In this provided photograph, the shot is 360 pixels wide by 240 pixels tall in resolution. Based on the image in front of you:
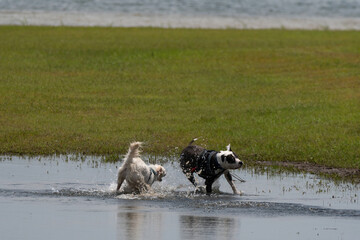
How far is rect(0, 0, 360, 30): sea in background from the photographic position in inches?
2180

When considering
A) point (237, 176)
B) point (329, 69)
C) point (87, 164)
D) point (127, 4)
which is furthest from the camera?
point (127, 4)

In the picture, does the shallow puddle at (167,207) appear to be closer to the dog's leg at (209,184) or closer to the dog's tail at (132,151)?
the dog's leg at (209,184)

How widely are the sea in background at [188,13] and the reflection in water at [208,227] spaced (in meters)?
38.3

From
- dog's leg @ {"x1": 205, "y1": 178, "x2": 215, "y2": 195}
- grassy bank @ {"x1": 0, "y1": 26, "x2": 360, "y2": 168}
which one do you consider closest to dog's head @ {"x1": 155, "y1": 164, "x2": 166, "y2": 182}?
dog's leg @ {"x1": 205, "y1": 178, "x2": 215, "y2": 195}

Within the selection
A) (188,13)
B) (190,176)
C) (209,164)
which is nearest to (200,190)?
(190,176)

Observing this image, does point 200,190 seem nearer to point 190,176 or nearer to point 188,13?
point 190,176

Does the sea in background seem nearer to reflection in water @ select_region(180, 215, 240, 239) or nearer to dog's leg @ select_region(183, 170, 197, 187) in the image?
dog's leg @ select_region(183, 170, 197, 187)

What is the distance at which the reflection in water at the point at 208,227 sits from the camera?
528 inches

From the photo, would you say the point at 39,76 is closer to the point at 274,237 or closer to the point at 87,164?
the point at 87,164

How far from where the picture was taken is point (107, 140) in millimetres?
23219

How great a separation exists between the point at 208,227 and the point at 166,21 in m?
43.3

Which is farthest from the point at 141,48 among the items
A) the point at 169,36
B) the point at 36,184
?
the point at 36,184

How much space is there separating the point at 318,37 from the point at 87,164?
30332 millimetres

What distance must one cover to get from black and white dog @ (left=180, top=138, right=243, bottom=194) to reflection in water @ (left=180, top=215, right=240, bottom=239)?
2.86m
